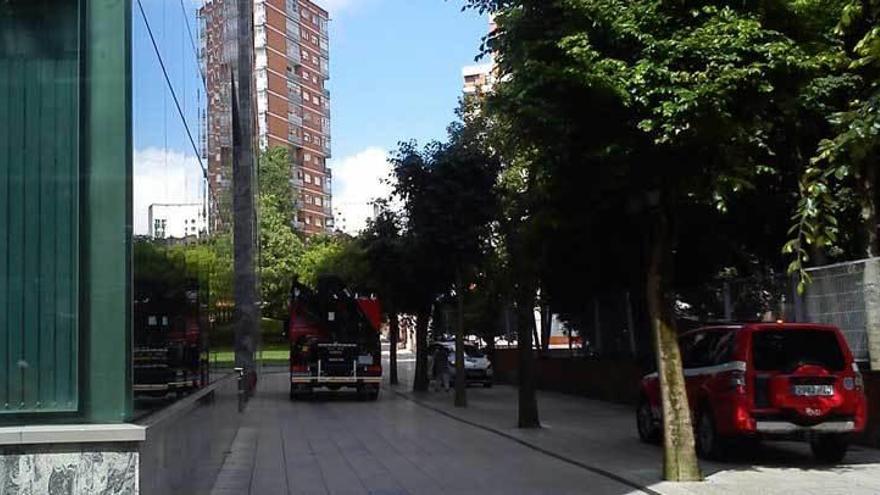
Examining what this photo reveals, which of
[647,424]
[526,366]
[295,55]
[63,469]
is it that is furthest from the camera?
[295,55]

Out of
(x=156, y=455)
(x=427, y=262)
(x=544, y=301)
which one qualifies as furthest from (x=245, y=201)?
(x=156, y=455)

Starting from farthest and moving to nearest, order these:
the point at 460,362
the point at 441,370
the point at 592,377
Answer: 1. the point at 441,370
2. the point at 592,377
3. the point at 460,362

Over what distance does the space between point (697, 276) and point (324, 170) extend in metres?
111

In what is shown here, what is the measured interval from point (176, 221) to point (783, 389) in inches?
324

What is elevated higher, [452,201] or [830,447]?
[452,201]

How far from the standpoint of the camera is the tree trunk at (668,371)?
520 inches

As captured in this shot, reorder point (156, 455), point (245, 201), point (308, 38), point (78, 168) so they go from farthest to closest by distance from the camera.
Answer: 1. point (308, 38)
2. point (245, 201)
3. point (156, 455)
4. point (78, 168)

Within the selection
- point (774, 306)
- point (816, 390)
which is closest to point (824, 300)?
point (774, 306)

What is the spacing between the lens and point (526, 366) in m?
22.7

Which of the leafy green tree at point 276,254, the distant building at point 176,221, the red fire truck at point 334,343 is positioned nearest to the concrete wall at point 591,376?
the red fire truck at point 334,343

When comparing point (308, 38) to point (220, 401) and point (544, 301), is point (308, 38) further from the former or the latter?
point (220, 401)

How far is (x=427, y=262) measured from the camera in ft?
104

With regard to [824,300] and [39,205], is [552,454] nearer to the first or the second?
[824,300]

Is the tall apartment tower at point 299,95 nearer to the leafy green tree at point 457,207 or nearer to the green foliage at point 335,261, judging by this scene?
the green foliage at point 335,261
